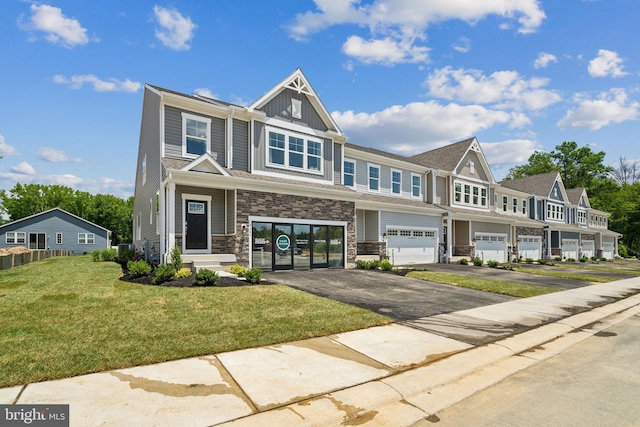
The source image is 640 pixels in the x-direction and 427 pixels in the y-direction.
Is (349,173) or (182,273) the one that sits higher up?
(349,173)

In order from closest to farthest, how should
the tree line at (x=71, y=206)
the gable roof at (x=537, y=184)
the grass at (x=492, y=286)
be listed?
the grass at (x=492, y=286), the gable roof at (x=537, y=184), the tree line at (x=71, y=206)

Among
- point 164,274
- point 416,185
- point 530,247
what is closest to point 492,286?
point 164,274

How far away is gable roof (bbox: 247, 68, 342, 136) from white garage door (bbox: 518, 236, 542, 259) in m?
23.5

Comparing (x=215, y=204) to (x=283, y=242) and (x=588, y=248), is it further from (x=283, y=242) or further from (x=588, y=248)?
(x=588, y=248)

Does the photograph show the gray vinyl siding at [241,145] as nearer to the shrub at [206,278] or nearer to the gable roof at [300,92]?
the gable roof at [300,92]

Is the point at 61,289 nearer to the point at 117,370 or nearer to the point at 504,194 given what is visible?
the point at 117,370

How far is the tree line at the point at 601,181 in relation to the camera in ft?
173

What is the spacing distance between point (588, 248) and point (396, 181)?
35.1 meters

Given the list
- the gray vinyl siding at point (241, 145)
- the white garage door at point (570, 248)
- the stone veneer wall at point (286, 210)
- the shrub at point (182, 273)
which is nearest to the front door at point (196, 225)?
the stone veneer wall at point (286, 210)

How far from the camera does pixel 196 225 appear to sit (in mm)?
14492

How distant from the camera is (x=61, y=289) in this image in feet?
32.1

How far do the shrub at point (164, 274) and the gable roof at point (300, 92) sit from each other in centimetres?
793

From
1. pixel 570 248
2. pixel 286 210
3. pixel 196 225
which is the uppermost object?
pixel 286 210

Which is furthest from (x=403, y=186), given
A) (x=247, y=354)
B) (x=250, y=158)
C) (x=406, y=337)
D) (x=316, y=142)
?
(x=247, y=354)
